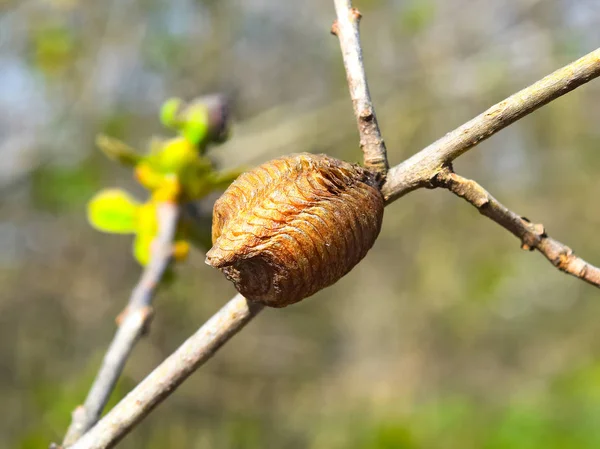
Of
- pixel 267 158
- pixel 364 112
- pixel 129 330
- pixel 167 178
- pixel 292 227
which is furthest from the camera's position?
pixel 267 158

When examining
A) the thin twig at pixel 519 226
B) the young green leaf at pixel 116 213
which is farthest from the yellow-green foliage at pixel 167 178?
the thin twig at pixel 519 226

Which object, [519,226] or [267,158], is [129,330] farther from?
[267,158]

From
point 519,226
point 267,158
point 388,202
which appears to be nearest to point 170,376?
point 388,202

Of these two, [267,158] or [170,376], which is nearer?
[170,376]

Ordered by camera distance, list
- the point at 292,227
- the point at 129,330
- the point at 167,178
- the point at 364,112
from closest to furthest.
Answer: the point at 292,227
the point at 364,112
the point at 129,330
the point at 167,178

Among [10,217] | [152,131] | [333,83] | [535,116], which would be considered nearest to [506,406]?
[535,116]

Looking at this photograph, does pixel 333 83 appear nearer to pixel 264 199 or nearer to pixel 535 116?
pixel 535 116
